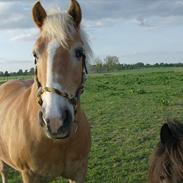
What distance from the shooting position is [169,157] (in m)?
2.24

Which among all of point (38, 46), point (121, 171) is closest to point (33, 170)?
point (38, 46)

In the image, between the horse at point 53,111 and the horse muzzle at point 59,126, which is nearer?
the horse muzzle at point 59,126

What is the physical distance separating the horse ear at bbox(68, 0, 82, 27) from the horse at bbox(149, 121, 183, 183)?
160 cm

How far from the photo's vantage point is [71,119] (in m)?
3.16

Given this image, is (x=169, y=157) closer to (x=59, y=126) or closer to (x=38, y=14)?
(x=59, y=126)

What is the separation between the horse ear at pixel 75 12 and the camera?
12.0ft

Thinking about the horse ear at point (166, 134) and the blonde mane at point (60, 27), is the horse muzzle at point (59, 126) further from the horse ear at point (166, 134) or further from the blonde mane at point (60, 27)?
the horse ear at point (166, 134)

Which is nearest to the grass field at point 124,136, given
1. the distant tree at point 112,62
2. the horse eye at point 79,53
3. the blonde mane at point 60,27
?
the horse eye at point 79,53

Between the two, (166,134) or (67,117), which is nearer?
(166,134)

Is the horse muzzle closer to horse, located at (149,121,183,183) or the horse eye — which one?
the horse eye

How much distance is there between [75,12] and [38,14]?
327mm

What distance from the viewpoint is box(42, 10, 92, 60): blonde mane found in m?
3.39

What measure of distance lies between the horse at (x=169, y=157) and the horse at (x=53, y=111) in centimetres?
94

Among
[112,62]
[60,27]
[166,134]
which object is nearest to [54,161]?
[60,27]
